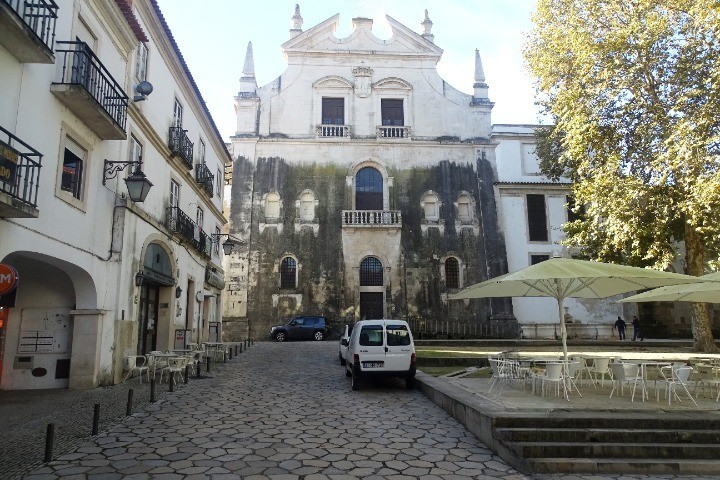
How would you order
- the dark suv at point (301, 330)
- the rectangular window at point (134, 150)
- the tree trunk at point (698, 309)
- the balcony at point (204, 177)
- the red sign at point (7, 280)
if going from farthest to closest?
the dark suv at point (301, 330)
the balcony at point (204, 177)
the tree trunk at point (698, 309)
the rectangular window at point (134, 150)
the red sign at point (7, 280)

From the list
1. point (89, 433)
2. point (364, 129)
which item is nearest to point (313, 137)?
point (364, 129)

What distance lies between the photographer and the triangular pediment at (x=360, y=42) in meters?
32.7

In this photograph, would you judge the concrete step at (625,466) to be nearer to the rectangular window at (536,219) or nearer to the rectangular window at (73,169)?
the rectangular window at (73,169)

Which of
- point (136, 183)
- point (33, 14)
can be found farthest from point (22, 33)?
point (136, 183)

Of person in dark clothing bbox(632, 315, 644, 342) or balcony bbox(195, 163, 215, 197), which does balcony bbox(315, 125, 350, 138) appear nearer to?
balcony bbox(195, 163, 215, 197)

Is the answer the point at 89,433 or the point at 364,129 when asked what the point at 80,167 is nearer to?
the point at 89,433

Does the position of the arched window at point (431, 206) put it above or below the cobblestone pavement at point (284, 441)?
above

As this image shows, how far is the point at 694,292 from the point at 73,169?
47.4ft

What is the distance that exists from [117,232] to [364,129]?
70.1ft

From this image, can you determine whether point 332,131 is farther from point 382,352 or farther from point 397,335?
point 382,352

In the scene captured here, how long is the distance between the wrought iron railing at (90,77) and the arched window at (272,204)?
1840cm

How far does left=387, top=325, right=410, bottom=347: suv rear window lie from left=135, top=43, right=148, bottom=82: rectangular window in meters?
9.96

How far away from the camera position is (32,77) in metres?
9.29

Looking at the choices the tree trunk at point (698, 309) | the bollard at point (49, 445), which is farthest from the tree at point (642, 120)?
the bollard at point (49, 445)
